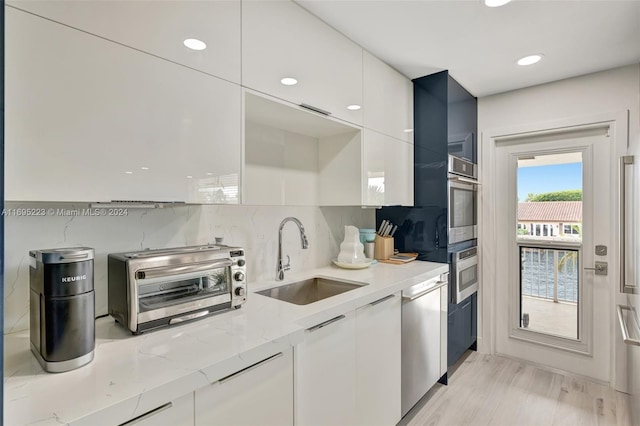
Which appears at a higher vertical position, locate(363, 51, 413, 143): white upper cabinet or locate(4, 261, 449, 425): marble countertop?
locate(363, 51, 413, 143): white upper cabinet

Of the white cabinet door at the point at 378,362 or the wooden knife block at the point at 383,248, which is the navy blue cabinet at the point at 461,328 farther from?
the white cabinet door at the point at 378,362

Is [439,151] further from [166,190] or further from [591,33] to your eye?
[166,190]

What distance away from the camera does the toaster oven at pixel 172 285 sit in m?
1.09

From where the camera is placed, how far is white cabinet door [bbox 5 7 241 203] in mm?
862

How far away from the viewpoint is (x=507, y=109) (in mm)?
2891

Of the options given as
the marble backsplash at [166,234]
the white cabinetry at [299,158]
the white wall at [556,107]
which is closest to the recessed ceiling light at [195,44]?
the white cabinetry at [299,158]

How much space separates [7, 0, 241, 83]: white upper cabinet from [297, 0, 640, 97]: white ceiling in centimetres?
60

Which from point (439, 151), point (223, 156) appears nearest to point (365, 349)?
point (223, 156)

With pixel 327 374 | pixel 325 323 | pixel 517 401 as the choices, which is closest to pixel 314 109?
pixel 325 323

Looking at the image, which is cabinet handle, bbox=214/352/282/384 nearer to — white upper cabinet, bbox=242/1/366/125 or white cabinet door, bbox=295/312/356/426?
white cabinet door, bbox=295/312/356/426

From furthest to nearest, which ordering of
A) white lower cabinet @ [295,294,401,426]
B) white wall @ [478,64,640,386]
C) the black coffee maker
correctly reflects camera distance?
white wall @ [478,64,640,386], white lower cabinet @ [295,294,401,426], the black coffee maker

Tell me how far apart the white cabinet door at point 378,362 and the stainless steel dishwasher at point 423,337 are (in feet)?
0.31

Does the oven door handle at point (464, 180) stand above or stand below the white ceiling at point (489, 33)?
below

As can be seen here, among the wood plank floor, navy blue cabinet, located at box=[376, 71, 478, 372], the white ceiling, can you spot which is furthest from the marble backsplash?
the wood plank floor
